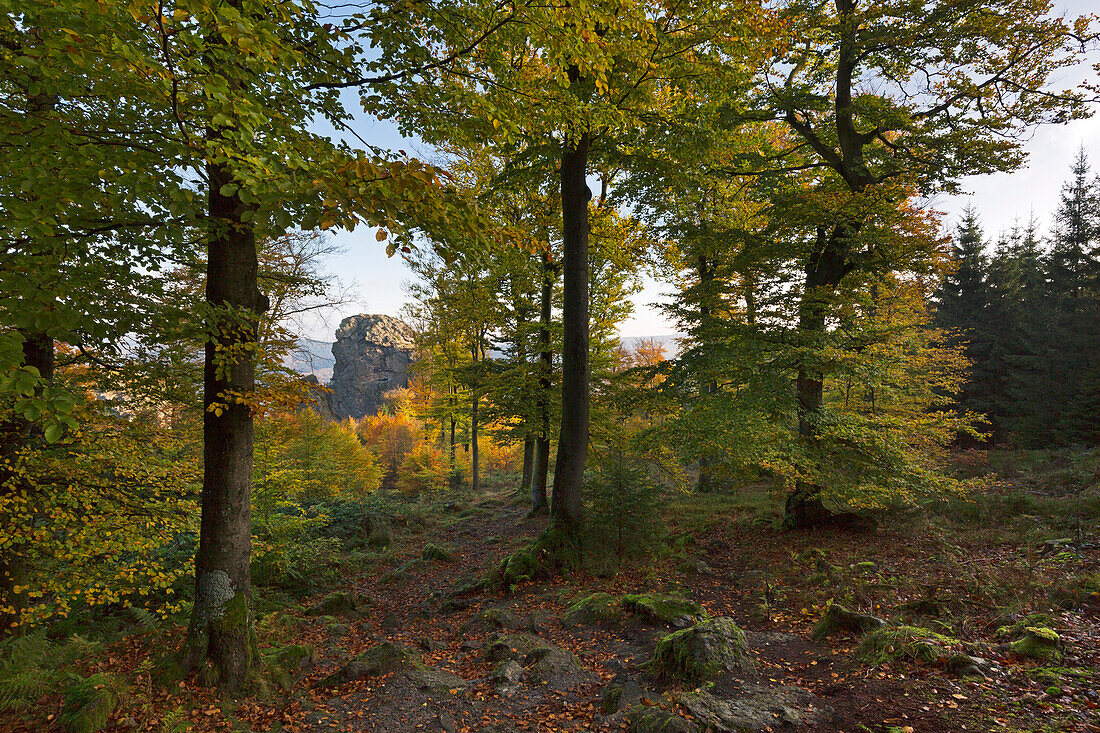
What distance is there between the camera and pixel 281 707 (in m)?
4.43

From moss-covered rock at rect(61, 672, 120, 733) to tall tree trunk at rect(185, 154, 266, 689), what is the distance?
0.69m

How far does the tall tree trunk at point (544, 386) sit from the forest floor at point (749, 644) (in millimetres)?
5411

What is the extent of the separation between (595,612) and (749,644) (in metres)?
2.03

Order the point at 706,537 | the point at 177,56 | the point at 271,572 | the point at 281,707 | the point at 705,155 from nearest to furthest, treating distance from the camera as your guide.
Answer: the point at 177,56 < the point at 281,707 < the point at 705,155 < the point at 271,572 < the point at 706,537

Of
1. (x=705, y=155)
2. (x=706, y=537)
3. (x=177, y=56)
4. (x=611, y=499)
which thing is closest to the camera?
(x=177, y=56)

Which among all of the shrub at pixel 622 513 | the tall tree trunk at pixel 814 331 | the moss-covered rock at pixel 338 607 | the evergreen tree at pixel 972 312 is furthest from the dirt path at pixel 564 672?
the evergreen tree at pixel 972 312

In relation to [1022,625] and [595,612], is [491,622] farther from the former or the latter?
[1022,625]

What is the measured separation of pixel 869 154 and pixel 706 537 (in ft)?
29.5

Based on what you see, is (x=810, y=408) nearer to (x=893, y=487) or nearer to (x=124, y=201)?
(x=893, y=487)

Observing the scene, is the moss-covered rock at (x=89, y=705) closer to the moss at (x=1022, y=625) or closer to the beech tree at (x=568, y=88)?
the beech tree at (x=568, y=88)

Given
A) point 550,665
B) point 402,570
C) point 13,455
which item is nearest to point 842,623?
point 550,665

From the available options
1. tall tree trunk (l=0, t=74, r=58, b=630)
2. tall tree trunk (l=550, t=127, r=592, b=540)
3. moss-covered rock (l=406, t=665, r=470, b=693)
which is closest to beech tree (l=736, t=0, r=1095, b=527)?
tall tree trunk (l=550, t=127, r=592, b=540)

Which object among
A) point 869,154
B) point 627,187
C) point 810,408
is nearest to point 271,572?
point 627,187

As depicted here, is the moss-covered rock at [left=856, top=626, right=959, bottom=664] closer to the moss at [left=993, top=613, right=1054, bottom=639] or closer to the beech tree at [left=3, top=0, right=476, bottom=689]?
the moss at [left=993, top=613, right=1054, bottom=639]
